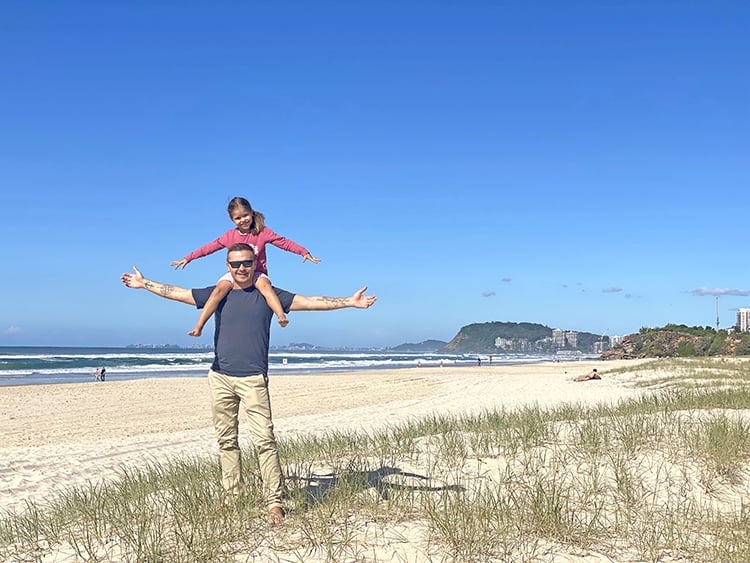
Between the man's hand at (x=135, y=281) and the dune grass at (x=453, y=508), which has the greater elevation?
the man's hand at (x=135, y=281)

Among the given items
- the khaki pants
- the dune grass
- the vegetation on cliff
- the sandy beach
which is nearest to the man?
the khaki pants

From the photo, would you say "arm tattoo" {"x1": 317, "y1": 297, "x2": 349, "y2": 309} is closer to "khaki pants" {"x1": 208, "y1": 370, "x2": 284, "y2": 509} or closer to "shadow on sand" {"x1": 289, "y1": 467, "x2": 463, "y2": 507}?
"khaki pants" {"x1": 208, "y1": 370, "x2": 284, "y2": 509}

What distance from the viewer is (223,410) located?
5.08 metres

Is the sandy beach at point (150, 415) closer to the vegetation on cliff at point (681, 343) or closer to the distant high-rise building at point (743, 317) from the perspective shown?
the vegetation on cliff at point (681, 343)

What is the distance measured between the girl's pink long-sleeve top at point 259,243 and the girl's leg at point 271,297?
0.19 metres

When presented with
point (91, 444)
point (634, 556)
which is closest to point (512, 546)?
point (634, 556)

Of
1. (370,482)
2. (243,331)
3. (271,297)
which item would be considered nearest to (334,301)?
(271,297)

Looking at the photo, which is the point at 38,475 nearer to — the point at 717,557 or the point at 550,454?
the point at 550,454

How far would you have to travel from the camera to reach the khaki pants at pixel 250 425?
4887 millimetres

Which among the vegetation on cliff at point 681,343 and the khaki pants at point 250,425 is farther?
the vegetation on cliff at point 681,343

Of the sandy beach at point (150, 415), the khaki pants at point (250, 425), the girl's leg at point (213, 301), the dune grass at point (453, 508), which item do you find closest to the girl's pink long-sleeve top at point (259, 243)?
the girl's leg at point (213, 301)

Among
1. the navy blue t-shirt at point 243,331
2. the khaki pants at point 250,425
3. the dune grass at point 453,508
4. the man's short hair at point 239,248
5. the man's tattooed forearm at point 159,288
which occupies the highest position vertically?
the man's short hair at point 239,248

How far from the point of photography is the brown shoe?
464cm

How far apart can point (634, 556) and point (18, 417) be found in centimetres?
2123
